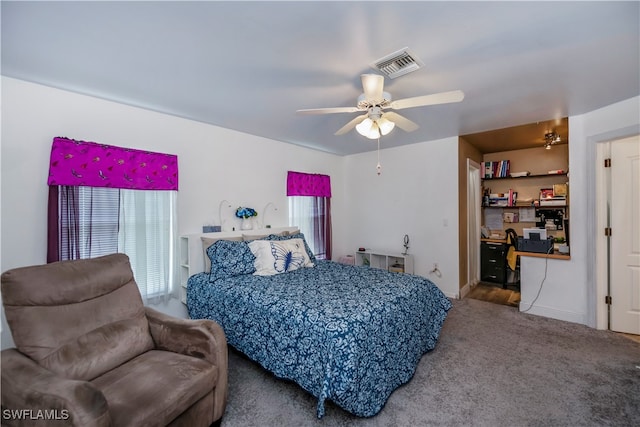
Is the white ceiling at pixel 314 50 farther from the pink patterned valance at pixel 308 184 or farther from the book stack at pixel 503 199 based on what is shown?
the book stack at pixel 503 199

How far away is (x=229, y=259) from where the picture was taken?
9.13ft

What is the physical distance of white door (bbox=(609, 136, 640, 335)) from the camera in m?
2.86

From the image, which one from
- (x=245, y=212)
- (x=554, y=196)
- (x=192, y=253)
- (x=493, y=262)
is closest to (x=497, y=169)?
(x=554, y=196)

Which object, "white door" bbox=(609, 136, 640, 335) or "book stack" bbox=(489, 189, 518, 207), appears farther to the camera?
"book stack" bbox=(489, 189, 518, 207)

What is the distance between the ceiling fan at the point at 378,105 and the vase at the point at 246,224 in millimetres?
1913

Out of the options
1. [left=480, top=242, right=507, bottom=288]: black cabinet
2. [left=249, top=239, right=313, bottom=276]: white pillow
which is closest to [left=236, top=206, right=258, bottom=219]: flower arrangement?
[left=249, top=239, right=313, bottom=276]: white pillow

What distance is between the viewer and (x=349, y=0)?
1373 mm

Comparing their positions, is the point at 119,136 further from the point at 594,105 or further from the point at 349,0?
the point at 594,105

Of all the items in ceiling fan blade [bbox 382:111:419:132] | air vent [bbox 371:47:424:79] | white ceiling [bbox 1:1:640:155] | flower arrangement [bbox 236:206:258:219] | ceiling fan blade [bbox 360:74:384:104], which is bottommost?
flower arrangement [bbox 236:206:258:219]

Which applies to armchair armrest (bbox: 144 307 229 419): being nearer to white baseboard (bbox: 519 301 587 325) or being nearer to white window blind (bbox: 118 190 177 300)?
white window blind (bbox: 118 190 177 300)

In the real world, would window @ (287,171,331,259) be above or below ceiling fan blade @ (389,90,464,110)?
below

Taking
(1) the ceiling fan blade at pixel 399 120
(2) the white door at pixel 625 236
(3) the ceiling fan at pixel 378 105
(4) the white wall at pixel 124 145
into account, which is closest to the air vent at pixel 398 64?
(3) the ceiling fan at pixel 378 105

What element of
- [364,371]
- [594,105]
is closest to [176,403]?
[364,371]

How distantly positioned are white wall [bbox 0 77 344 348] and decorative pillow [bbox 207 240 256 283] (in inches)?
20.1
